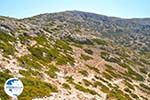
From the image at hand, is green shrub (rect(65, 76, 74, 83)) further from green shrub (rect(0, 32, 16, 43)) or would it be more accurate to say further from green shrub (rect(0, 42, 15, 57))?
green shrub (rect(0, 32, 16, 43))

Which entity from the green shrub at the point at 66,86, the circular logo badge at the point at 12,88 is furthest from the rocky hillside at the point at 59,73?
the circular logo badge at the point at 12,88

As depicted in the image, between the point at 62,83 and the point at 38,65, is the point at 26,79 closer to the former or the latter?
the point at 62,83

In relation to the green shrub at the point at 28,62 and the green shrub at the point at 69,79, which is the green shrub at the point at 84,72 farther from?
the green shrub at the point at 28,62

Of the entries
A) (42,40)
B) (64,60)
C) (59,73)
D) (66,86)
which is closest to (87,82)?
(59,73)

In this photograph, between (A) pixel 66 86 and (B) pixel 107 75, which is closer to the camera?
(A) pixel 66 86

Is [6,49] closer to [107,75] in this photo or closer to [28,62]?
[28,62]

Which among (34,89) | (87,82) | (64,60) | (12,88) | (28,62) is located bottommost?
(87,82)

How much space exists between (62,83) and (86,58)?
3736cm

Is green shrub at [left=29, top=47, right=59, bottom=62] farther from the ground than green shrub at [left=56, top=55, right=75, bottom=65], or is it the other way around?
green shrub at [left=29, top=47, right=59, bottom=62]

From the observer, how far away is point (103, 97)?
56.5 meters

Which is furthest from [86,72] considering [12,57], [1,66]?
[1,66]

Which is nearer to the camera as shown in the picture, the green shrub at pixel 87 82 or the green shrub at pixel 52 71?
the green shrub at pixel 52 71

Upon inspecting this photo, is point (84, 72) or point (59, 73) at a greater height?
point (59, 73)

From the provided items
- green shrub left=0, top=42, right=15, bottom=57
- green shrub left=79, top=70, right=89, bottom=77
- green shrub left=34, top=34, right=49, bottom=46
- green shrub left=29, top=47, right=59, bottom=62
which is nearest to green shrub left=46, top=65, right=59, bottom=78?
green shrub left=29, top=47, right=59, bottom=62
